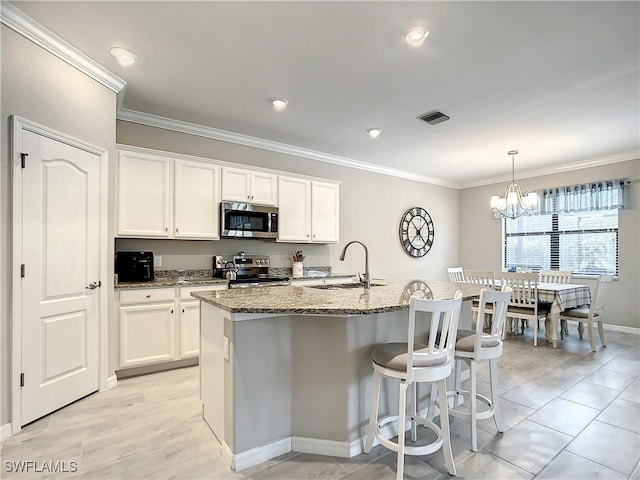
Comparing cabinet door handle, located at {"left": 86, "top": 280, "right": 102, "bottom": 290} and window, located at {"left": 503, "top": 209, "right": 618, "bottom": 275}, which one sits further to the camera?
window, located at {"left": 503, "top": 209, "right": 618, "bottom": 275}

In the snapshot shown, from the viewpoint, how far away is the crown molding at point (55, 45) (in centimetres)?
216

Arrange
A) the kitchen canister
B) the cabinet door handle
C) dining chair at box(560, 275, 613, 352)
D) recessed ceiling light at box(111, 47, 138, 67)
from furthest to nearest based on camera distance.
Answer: the kitchen canister, dining chair at box(560, 275, 613, 352), the cabinet door handle, recessed ceiling light at box(111, 47, 138, 67)

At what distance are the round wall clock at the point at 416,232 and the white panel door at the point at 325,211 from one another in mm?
1780

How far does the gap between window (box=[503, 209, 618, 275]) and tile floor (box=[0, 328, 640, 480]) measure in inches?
112

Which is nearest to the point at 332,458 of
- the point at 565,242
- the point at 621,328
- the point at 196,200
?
the point at 196,200

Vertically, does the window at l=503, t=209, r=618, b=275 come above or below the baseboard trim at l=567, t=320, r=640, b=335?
above

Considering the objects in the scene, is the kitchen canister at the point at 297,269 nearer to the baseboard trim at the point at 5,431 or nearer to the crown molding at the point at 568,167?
the baseboard trim at the point at 5,431

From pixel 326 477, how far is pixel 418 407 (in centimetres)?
90

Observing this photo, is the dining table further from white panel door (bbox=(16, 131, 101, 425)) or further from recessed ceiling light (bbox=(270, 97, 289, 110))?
white panel door (bbox=(16, 131, 101, 425))

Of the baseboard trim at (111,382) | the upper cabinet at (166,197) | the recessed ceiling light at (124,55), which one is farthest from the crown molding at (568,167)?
the baseboard trim at (111,382)

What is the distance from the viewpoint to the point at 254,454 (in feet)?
6.28

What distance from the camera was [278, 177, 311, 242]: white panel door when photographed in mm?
4418

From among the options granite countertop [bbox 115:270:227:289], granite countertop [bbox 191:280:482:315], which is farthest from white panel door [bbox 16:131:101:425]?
granite countertop [bbox 191:280:482:315]

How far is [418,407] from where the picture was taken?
240cm
